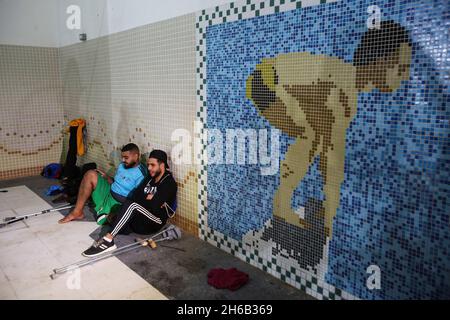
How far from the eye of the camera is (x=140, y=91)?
3.82 m

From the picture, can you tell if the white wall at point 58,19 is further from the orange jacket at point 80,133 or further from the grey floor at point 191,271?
the grey floor at point 191,271

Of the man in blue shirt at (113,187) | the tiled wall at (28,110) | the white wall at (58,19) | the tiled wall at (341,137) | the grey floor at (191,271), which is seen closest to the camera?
the tiled wall at (341,137)

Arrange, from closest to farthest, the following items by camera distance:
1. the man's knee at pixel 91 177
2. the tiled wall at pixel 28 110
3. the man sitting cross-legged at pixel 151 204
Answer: the man sitting cross-legged at pixel 151 204, the man's knee at pixel 91 177, the tiled wall at pixel 28 110

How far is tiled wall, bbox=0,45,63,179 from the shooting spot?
17.3ft

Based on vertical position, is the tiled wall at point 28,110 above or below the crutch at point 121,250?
above

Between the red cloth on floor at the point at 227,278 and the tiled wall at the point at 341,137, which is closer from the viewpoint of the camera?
the tiled wall at the point at 341,137

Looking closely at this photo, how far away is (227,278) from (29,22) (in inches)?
193

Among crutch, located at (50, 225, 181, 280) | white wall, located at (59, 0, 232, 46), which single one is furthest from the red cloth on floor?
white wall, located at (59, 0, 232, 46)

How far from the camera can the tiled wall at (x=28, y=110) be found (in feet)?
17.3

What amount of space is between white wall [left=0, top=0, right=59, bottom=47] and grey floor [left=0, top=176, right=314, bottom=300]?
3.54m

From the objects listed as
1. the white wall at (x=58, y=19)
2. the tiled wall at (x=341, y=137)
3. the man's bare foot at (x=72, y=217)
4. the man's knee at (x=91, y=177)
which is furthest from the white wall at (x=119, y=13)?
the man's bare foot at (x=72, y=217)

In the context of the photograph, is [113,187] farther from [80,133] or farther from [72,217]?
[80,133]

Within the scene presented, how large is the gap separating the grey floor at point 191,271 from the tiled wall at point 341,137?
3.9 inches
